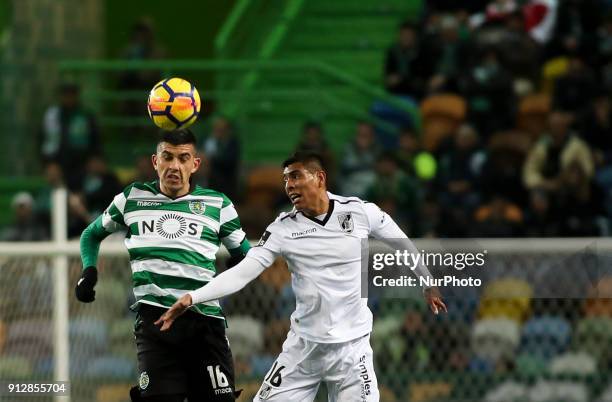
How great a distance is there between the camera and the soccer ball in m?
8.38

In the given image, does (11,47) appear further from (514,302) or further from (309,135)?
(514,302)

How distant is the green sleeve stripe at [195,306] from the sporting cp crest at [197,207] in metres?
0.49

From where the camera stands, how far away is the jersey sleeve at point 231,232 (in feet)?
26.0

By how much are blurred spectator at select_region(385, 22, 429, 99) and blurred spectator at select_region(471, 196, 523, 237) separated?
9.17ft

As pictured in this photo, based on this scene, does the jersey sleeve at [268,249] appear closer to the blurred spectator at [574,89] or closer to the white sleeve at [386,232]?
the white sleeve at [386,232]

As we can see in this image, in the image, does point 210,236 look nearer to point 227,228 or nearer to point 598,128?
point 227,228

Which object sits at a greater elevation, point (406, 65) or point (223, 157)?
point (406, 65)

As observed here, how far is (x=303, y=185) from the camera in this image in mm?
7676

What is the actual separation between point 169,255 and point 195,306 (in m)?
0.31

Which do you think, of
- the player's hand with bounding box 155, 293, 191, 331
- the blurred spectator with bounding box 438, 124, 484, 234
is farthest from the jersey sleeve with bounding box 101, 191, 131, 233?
the blurred spectator with bounding box 438, 124, 484, 234

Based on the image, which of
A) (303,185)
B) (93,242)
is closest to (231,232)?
(303,185)

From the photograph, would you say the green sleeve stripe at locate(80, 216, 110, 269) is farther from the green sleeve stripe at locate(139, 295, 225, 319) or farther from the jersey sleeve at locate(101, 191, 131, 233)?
the green sleeve stripe at locate(139, 295, 225, 319)

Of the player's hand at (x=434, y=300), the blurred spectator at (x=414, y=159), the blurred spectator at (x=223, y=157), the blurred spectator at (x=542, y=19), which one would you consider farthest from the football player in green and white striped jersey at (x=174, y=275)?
the blurred spectator at (x=542, y=19)

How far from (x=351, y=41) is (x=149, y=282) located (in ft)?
33.7
